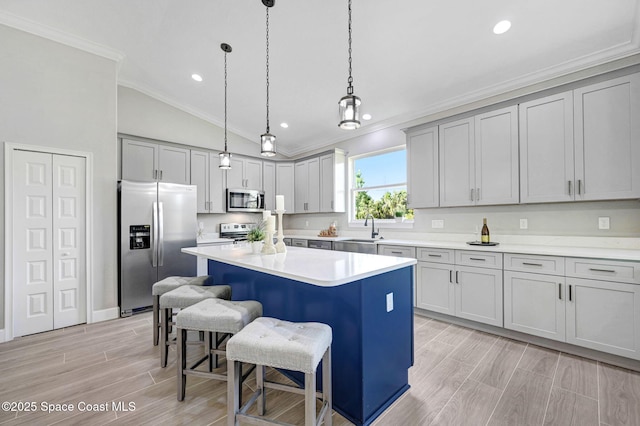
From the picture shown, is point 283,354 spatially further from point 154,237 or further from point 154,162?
point 154,162

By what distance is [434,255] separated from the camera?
3377mm

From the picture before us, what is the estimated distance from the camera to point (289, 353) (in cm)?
130

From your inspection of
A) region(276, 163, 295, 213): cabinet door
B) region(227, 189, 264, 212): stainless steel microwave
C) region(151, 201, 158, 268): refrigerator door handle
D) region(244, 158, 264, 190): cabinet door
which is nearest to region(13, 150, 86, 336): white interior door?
region(151, 201, 158, 268): refrigerator door handle

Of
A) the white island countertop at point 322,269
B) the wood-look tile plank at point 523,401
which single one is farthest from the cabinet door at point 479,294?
the white island countertop at point 322,269

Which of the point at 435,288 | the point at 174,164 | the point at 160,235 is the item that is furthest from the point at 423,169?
the point at 174,164

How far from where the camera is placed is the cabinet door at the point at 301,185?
5.67 m

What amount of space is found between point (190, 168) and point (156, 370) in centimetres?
329

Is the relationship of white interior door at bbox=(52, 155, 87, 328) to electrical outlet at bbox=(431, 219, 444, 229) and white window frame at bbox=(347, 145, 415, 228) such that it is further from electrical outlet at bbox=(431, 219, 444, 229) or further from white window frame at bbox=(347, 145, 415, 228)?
electrical outlet at bbox=(431, 219, 444, 229)

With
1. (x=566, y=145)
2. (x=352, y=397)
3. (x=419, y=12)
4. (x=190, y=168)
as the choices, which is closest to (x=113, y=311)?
(x=190, y=168)

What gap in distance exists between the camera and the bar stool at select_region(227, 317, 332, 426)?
1.30m

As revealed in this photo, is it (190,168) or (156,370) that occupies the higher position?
(190,168)

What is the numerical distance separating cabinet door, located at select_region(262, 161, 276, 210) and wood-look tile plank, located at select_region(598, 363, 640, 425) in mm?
5000

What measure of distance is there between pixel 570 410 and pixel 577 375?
57cm

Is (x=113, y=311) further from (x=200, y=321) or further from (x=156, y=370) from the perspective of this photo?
(x=200, y=321)
